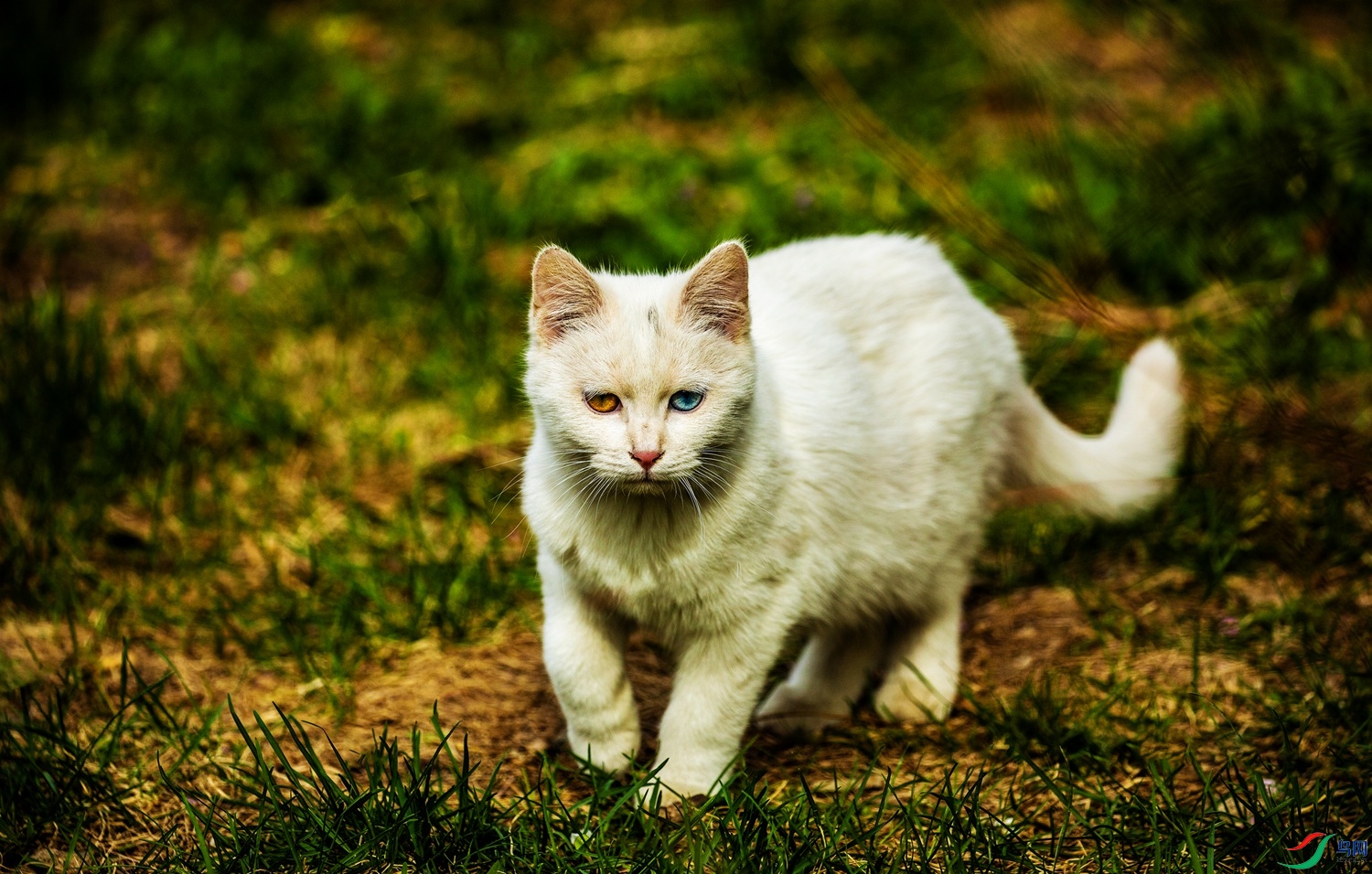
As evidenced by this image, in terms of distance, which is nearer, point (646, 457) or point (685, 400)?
point (646, 457)

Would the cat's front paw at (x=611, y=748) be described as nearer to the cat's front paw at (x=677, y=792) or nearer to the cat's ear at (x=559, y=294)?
the cat's front paw at (x=677, y=792)

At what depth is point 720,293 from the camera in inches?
95.3

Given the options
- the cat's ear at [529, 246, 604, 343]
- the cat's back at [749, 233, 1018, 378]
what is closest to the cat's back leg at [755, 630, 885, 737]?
the cat's back at [749, 233, 1018, 378]

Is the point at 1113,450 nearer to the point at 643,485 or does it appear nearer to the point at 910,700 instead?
the point at 910,700

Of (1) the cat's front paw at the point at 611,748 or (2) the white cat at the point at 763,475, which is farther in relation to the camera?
(1) the cat's front paw at the point at 611,748

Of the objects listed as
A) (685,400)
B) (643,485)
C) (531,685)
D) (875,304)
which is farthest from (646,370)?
(531,685)

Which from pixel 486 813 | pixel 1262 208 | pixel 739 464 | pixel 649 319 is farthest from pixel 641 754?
pixel 1262 208

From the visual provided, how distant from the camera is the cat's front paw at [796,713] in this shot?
9.78ft

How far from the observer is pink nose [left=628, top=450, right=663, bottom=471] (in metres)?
2.30

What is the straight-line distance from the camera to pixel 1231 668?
297cm

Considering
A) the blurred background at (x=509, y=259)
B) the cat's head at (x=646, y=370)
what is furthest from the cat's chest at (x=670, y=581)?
the blurred background at (x=509, y=259)

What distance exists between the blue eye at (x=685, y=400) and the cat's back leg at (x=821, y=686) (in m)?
0.89

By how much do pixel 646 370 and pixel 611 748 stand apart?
2.77 feet

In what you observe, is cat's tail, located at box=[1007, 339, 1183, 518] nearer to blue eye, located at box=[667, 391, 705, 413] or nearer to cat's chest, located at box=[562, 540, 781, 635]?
cat's chest, located at box=[562, 540, 781, 635]
